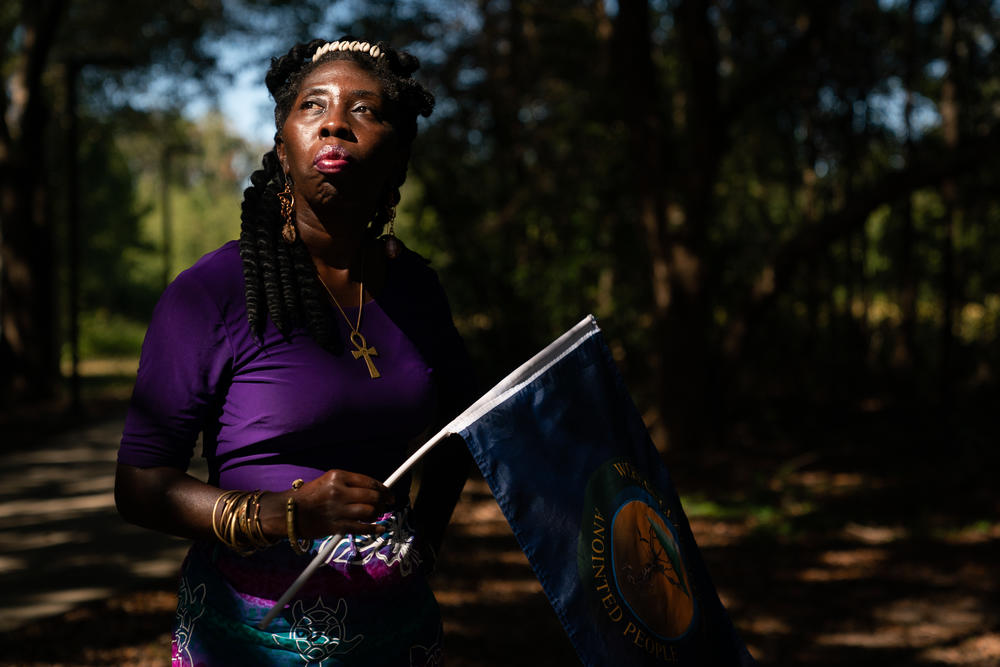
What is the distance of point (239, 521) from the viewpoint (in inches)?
65.7

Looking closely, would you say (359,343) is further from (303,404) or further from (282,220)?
(282,220)

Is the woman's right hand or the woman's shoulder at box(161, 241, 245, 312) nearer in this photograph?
the woman's right hand

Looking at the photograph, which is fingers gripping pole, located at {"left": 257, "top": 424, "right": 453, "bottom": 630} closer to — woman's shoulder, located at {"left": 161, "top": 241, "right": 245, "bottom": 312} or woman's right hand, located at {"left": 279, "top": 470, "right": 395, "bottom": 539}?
woman's right hand, located at {"left": 279, "top": 470, "right": 395, "bottom": 539}

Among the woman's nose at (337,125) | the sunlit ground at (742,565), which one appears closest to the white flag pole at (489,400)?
the woman's nose at (337,125)

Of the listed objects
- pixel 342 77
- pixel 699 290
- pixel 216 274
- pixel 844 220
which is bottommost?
pixel 699 290

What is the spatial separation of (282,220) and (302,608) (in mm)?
787

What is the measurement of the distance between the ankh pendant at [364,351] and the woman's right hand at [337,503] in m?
0.26

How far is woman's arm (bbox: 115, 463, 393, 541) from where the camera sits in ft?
5.34

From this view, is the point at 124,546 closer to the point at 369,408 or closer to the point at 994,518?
the point at 369,408

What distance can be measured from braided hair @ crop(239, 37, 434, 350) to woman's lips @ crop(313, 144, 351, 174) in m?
0.17

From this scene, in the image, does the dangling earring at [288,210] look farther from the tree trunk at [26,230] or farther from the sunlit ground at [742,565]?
the tree trunk at [26,230]

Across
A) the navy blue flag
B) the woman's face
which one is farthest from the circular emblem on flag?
the woman's face

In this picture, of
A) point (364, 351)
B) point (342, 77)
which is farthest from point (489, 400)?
point (342, 77)

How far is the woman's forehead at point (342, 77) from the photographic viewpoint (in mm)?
1933
